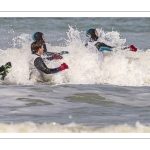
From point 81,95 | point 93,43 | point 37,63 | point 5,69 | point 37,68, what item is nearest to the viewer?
point 81,95

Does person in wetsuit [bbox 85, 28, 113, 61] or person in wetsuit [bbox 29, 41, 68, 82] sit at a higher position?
person in wetsuit [bbox 85, 28, 113, 61]

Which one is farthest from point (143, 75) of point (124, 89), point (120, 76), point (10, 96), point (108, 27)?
point (108, 27)

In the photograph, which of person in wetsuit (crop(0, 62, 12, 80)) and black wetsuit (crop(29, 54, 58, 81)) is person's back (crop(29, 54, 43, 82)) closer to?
black wetsuit (crop(29, 54, 58, 81))

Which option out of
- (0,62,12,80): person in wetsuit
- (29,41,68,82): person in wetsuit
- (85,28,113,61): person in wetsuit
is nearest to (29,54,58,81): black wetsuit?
(29,41,68,82): person in wetsuit

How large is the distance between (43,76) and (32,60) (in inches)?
20.9

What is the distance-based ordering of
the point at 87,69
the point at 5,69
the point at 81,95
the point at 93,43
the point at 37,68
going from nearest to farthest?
the point at 81,95
the point at 37,68
the point at 5,69
the point at 93,43
the point at 87,69

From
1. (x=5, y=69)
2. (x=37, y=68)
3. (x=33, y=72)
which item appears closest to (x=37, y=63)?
(x=37, y=68)

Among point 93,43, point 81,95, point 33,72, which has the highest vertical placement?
point 93,43

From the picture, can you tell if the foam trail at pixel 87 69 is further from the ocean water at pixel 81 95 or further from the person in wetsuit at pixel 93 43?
the person in wetsuit at pixel 93 43

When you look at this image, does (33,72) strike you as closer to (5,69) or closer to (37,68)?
(37,68)

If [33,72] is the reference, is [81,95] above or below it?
below

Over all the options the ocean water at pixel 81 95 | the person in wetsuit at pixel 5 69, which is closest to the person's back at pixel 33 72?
the ocean water at pixel 81 95

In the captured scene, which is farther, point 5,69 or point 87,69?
point 87,69
